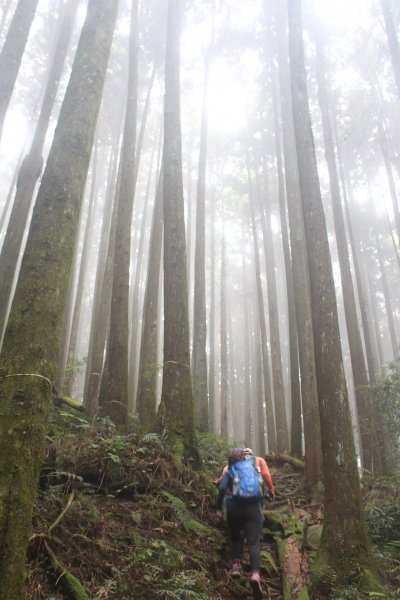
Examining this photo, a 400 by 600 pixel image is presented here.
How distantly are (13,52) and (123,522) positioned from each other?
864cm

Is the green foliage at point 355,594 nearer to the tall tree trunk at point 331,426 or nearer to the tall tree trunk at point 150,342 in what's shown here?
the tall tree trunk at point 331,426

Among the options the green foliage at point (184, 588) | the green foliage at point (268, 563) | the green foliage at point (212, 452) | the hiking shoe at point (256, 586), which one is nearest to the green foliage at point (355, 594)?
the hiking shoe at point (256, 586)

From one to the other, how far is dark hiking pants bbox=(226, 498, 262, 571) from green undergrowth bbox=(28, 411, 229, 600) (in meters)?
0.23

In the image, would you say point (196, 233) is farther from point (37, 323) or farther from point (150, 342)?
point (37, 323)

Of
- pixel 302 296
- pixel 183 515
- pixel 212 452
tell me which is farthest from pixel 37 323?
pixel 302 296

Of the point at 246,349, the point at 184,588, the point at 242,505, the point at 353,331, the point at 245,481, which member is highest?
the point at 246,349

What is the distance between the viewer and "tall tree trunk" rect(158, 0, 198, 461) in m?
6.27

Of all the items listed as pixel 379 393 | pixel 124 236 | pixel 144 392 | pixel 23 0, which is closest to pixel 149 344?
pixel 144 392

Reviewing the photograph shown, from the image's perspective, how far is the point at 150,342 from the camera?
955 centimetres

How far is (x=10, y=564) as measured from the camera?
7.16ft

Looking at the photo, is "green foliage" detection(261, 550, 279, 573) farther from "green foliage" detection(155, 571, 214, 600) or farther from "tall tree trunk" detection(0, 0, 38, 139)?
"tall tree trunk" detection(0, 0, 38, 139)

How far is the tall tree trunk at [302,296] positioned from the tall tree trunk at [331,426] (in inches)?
137

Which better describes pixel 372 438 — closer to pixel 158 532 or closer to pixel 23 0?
pixel 158 532

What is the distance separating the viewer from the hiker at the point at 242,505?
4672mm
